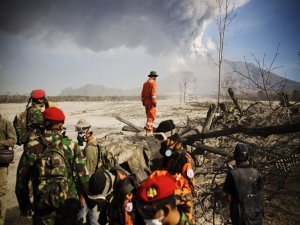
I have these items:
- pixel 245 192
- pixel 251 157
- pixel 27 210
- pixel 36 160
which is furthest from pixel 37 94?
pixel 251 157

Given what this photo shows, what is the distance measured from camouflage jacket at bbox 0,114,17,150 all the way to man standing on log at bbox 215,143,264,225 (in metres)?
3.64

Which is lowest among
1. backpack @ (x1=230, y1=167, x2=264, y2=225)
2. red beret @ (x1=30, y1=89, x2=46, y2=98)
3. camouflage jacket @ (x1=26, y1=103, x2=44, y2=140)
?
backpack @ (x1=230, y1=167, x2=264, y2=225)

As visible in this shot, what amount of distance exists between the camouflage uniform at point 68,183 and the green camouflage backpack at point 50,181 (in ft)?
0.18

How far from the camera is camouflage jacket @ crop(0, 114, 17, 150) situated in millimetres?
4035

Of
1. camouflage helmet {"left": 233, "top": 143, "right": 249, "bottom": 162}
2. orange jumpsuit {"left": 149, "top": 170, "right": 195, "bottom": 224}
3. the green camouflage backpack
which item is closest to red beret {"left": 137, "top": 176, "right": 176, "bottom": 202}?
orange jumpsuit {"left": 149, "top": 170, "right": 195, "bottom": 224}

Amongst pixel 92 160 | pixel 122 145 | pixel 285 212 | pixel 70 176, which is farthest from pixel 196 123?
pixel 70 176

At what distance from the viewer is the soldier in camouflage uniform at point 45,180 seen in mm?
2602

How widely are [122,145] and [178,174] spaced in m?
2.78

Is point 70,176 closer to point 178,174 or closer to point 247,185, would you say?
point 178,174

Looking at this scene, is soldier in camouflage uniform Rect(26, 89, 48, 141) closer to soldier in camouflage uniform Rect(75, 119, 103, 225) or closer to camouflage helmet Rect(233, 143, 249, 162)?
soldier in camouflage uniform Rect(75, 119, 103, 225)

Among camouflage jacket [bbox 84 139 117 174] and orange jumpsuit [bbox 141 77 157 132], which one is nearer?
camouflage jacket [bbox 84 139 117 174]

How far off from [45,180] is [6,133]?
209 cm

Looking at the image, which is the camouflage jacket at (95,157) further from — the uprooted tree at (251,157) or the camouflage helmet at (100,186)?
the uprooted tree at (251,157)

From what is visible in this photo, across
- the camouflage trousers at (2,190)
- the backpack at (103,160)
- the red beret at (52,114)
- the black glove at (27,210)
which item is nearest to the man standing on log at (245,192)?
the backpack at (103,160)
